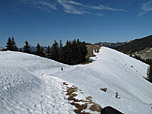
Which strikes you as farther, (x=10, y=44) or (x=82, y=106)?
(x=10, y=44)

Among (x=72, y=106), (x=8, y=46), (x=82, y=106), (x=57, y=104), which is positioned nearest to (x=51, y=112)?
(x=57, y=104)

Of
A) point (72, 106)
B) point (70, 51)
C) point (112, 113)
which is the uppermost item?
point (70, 51)

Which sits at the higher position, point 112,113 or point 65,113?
point 112,113

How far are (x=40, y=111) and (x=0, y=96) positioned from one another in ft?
12.8

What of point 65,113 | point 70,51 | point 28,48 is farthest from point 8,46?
point 65,113

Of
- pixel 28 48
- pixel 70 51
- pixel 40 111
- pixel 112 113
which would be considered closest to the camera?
pixel 112 113

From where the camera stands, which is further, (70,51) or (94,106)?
(70,51)

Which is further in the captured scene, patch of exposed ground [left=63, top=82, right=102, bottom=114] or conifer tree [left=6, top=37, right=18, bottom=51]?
conifer tree [left=6, top=37, right=18, bottom=51]

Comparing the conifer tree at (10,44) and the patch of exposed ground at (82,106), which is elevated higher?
the conifer tree at (10,44)

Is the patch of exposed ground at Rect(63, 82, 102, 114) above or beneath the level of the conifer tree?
beneath

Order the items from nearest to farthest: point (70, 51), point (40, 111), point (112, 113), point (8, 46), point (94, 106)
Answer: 1. point (112, 113)
2. point (40, 111)
3. point (94, 106)
4. point (70, 51)
5. point (8, 46)

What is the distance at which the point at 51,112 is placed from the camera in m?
8.45

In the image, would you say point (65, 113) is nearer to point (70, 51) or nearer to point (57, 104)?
point (57, 104)

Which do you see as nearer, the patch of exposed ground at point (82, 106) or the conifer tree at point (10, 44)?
the patch of exposed ground at point (82, 106)
